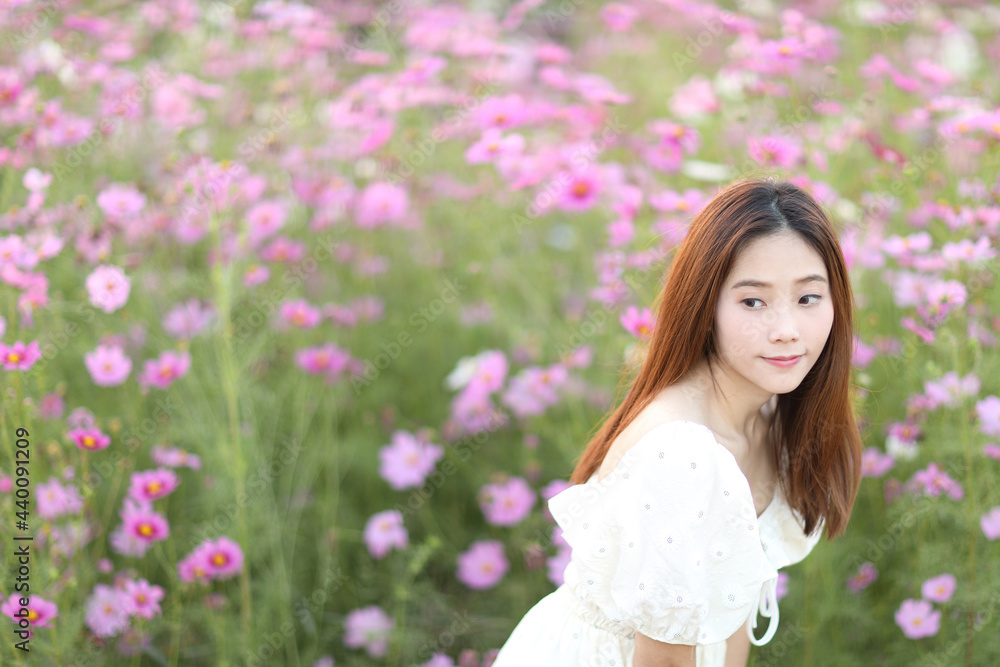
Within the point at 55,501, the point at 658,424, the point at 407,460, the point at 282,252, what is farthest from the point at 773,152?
the point at 55,501

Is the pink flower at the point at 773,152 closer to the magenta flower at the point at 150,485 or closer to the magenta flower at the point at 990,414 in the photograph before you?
the magenta flower at the point at 990,414

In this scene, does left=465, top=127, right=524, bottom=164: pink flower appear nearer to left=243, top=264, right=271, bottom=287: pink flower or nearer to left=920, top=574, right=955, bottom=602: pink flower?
left=243, top=264, right=271, bottom=287: pink flower

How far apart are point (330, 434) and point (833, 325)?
3.68 feet

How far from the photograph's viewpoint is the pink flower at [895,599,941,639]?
47.0 inches

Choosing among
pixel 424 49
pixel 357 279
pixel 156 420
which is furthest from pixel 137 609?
pixel 424 49

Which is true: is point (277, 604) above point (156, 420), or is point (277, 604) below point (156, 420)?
below

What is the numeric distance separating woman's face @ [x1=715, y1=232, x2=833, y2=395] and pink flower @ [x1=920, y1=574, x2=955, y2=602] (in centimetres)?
60

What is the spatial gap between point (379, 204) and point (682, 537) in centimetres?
134

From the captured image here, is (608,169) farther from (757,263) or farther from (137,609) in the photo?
(137,609)

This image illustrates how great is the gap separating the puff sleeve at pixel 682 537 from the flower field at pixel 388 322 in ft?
1.36

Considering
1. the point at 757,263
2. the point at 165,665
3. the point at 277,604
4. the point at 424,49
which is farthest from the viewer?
the point at 424,49

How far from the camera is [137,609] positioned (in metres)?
1.19

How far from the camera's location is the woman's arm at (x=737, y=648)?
990 millimetres

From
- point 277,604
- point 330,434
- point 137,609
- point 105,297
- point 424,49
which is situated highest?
point 424,49
